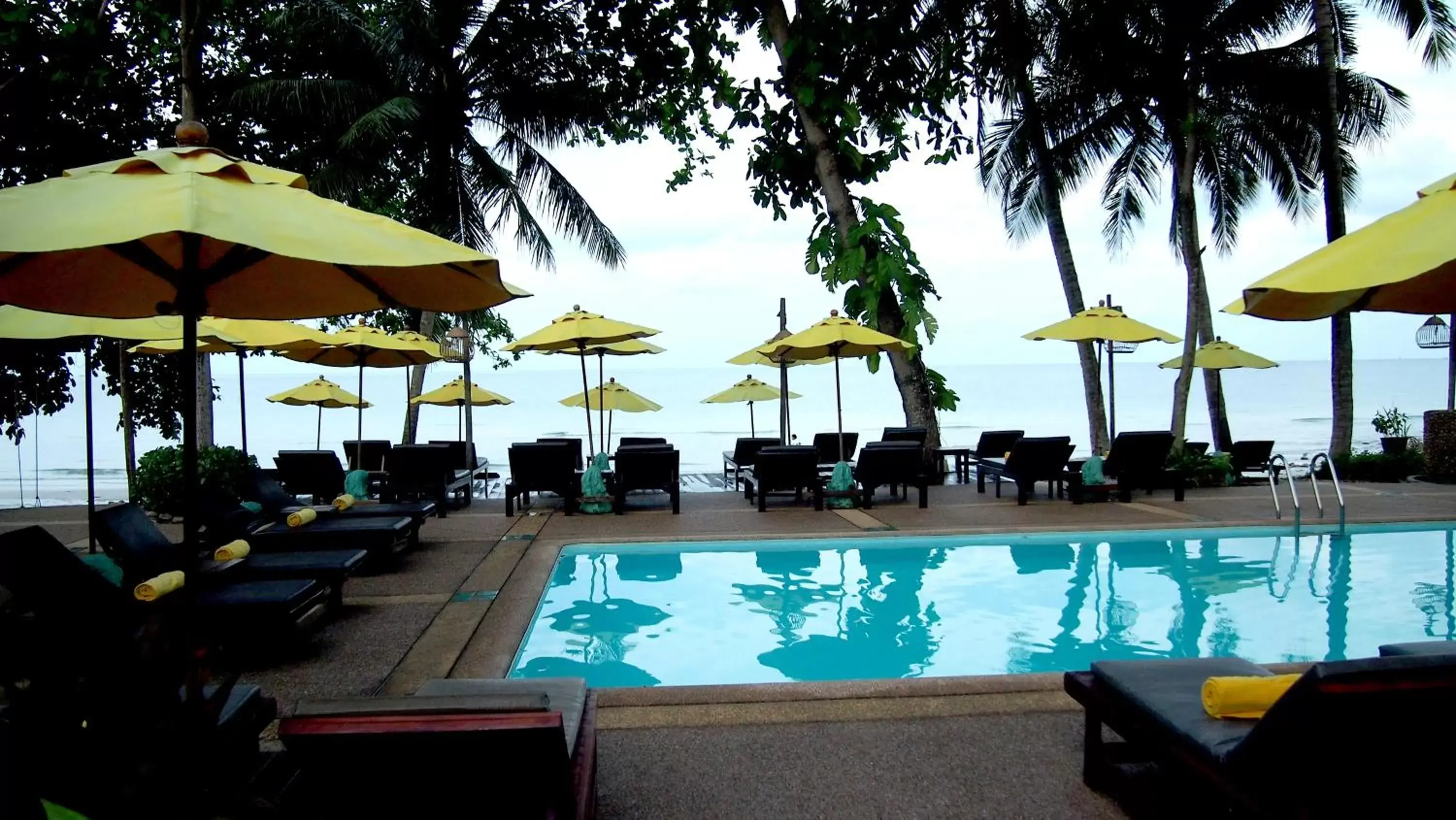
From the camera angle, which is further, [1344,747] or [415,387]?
[415,387]

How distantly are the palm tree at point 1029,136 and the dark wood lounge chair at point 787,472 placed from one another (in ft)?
21.6

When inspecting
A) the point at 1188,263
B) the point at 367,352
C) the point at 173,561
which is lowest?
the point at 173,561

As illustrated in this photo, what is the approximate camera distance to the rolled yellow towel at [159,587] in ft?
14.0

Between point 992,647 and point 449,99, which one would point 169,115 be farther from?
point 992,647

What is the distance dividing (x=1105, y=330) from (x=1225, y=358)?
5377 millimetres

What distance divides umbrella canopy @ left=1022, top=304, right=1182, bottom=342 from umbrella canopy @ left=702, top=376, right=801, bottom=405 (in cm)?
530

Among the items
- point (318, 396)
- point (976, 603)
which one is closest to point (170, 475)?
point (318, 396)

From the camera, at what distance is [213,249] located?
3.67 metres

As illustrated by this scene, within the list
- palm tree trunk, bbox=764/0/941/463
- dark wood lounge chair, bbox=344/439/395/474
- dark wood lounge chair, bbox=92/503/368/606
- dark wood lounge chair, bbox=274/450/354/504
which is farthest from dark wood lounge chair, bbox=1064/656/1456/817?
dark wood lounge chair, bbox=344/439/395/474

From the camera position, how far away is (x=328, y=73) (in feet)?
56.6

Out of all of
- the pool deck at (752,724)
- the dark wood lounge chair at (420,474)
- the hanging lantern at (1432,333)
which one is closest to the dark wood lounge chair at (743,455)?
the dark wood lounge chair at (420,474)

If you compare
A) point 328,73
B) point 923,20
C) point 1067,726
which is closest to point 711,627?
point 1067,726

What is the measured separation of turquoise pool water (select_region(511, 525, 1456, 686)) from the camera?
5.84 metres

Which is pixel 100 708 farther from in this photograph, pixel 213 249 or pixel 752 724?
pixel 752 724
